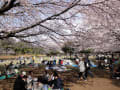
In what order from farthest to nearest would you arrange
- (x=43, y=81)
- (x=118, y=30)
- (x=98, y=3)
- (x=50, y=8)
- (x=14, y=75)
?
1. (x=14, y=75)
2. (x=118, y=30)
3. (x=43, y=81)
4. (x=50, y=8)
5. (x=98, y=3)

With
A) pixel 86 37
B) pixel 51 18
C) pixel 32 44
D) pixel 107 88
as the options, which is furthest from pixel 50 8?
pixel 107 88

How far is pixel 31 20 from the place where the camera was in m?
4.18

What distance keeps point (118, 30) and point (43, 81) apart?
5.68m

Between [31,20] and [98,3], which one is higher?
[98,3]

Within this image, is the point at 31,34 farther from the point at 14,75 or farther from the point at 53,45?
the point at 14,75

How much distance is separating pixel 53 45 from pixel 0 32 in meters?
2.08

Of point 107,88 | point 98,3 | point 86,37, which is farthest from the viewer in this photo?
point 107,88

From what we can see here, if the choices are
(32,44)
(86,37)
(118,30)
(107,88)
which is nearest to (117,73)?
(107,88)

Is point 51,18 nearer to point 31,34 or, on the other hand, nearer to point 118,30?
point 31,34

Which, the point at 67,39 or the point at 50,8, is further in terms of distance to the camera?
the point at 67,39

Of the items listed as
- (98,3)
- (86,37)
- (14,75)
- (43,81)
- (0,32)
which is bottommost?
(14,75)

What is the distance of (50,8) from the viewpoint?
3676mm

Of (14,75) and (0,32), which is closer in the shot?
(0,32)

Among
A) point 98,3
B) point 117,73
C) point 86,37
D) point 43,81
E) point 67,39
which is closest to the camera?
point 98,3
